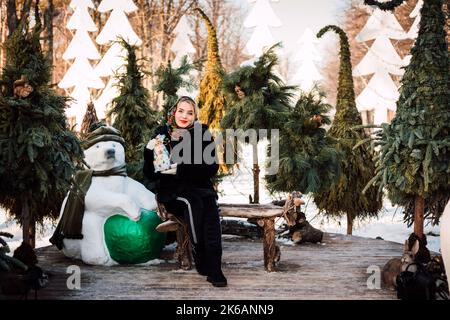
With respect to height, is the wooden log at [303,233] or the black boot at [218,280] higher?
the wooden log at [303,233]

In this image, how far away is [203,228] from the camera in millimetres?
4781

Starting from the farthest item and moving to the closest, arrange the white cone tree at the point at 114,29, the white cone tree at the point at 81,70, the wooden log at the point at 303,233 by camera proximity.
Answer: the white cone tree at the point at 81,70
the white cone tree at the point at 114,29
the wooden log at the point at 303,233

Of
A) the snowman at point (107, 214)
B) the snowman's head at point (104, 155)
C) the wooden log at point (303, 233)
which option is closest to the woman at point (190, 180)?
the snowman at point (107, 214)

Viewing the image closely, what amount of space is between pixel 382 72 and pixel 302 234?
637cm

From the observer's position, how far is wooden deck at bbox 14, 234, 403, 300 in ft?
14.0

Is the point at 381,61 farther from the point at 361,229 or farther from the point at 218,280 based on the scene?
the point at 218,280

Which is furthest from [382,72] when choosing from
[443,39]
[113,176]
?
[113,176]

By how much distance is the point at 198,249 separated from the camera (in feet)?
16.0

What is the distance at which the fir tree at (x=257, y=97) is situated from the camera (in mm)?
6352

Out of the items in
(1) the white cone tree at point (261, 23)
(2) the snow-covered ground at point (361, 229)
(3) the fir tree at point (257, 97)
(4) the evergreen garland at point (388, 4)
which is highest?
(1) the white cone tree at point (261, 23)

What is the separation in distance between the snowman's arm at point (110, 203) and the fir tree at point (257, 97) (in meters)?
1.78

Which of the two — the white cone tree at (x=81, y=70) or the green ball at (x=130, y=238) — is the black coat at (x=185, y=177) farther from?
the white cone tree at (x=81, y=70)

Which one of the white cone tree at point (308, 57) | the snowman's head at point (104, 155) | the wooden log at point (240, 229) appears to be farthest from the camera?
the white cone tree at point (308, 57)

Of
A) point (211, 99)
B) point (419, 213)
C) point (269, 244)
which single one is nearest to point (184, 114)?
point (269, 244)
